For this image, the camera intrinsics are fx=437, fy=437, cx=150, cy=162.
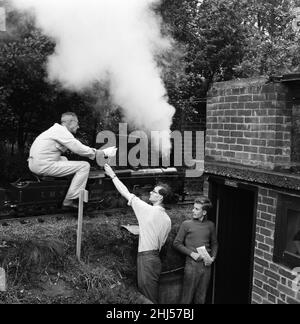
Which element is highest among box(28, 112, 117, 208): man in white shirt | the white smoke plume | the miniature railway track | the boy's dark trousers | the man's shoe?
the white smoke plume

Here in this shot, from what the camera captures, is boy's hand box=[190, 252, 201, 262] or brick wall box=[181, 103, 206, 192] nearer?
boy's hand box=[190, 252, 201, 262]

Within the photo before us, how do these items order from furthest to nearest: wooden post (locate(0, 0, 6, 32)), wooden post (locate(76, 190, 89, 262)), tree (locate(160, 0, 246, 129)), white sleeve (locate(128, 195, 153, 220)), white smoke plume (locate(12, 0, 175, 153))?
tree (locate(160, 0, 246, 129))
white smoke plume (locate(12, 0, 175, 153))
wooden post (locate(0, 0, 6, 32))
wooden post (locate(76, 190, 89, 262))
white sleeve (locate(128, 195, 153, 220))

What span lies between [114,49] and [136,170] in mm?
2521

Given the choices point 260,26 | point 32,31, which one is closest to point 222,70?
point 260,26

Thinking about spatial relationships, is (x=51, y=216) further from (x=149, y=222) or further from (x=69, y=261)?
(x=149, y=222)

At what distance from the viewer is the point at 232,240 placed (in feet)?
20.9

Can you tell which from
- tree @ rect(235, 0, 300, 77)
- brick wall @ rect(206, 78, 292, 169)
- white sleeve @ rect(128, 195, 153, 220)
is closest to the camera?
brick wall @ rect(206, 78, 292, 169)

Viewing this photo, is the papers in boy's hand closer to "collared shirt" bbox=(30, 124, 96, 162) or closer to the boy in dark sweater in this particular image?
the boy in dark sweater

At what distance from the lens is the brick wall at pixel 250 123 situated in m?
5.07

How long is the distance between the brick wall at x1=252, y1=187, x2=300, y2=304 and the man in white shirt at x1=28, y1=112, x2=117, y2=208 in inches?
90.0

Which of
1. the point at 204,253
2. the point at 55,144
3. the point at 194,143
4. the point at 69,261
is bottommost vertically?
the point at 69,261

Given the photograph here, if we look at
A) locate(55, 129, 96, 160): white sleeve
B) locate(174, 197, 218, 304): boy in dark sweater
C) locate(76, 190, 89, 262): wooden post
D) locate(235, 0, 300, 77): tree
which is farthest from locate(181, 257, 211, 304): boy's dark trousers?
locate(235, 0, 300, 77): tree

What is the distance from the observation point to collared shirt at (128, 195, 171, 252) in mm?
5492

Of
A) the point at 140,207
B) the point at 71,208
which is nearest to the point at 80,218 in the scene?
the point at 140,207
